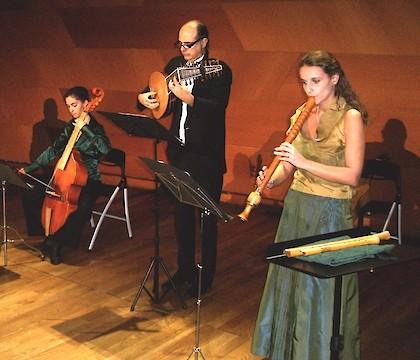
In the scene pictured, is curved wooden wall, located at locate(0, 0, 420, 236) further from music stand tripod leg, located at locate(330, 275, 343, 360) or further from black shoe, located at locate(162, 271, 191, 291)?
music stand tripod leg, located at locate(330, 275, 343, 360)

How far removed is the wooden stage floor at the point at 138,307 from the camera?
3293mm

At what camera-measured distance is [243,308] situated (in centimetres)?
380

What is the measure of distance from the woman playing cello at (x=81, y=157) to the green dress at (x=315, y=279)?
2.06 meters

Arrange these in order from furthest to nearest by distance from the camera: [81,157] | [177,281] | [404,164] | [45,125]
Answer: [45,125] < [404,164] < [81,157] < [177,281]

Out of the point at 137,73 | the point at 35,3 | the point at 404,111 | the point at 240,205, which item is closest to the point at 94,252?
the point at 240,205

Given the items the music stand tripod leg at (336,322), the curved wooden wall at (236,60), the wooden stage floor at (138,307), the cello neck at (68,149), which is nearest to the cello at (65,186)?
the cello neck at (68,149)

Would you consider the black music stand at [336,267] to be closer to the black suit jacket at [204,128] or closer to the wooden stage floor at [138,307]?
the wooden stage floor at [138,307]

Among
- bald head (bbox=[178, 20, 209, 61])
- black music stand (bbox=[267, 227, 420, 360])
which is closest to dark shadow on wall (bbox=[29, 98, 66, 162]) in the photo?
bald head (bbox=[178, 20, 209, 61])

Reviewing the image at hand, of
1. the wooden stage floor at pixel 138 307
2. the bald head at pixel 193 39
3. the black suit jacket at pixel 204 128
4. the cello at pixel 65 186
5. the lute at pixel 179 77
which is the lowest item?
the wooden stage floor at pixel 138 307

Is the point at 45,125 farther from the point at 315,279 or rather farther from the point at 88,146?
the point at 315,279

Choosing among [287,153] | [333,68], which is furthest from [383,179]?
[287,153]

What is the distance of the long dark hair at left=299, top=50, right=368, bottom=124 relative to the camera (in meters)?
2.51

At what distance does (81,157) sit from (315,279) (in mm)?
2451

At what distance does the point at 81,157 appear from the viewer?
4656mm
